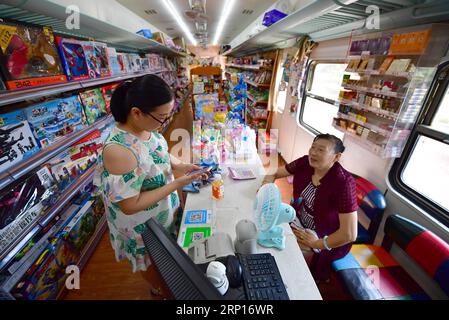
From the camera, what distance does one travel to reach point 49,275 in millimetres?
1696

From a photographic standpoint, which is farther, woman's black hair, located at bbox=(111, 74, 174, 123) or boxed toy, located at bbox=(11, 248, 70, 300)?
boxed toy, located at bbox=(11, 248, 70, 300)

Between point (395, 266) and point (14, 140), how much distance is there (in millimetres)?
3003

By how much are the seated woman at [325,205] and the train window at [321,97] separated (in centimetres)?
187

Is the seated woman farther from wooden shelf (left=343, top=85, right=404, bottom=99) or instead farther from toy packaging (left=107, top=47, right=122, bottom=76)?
toy packaging (left=107, top=47, right=122, bottom=76)

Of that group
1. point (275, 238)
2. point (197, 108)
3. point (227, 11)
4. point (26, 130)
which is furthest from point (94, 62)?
point (227, 11)

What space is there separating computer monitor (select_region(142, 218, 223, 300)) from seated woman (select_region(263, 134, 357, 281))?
1204mm

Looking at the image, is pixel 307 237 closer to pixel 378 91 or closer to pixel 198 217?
pixel 198 217

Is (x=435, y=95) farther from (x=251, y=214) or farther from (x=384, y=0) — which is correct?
(x=251, y=214)

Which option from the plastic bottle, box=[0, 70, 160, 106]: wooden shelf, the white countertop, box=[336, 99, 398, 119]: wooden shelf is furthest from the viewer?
box=[336, 99, 398, 119]: wooden shelf

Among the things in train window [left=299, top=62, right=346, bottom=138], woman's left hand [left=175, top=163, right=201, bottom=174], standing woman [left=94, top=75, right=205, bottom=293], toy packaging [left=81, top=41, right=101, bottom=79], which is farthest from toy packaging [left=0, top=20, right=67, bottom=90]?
train window [left=299, top=62, right=346, bottom=138]

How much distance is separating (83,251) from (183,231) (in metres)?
1.67

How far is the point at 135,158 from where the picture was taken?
3.63 feet

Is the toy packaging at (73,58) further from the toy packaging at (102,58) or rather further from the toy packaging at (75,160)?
the toy packaging at (75,160)

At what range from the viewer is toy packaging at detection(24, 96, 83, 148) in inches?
59.0
